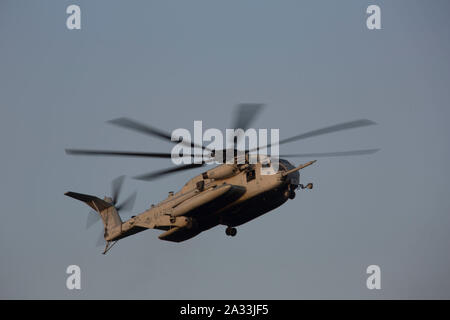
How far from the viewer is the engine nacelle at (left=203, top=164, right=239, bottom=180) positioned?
46594 mm

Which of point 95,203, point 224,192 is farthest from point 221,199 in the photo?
point 95,203

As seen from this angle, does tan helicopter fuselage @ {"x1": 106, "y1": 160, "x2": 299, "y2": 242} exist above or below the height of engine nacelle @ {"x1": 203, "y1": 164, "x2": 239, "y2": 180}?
below

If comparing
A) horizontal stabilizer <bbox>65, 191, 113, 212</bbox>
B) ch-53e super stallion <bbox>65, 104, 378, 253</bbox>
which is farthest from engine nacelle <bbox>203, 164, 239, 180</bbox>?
horizontal stabilizer <bbox>65, 191, 113, 212</bbox>

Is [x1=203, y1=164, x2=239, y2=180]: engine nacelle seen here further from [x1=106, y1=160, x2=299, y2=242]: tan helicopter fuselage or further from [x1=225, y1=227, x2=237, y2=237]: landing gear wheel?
[x1=225, y1=227, x2=237, y2=237]: landing gear wheel

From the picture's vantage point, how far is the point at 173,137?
42875 millimetres

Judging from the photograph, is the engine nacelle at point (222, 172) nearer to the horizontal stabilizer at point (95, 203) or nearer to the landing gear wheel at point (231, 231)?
the landing gear wheel at point (231, 231)

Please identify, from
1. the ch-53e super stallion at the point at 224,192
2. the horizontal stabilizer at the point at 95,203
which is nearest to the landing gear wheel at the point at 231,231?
the ch-53e super stallion at the point at 224,192

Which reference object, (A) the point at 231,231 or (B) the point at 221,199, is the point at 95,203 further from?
(B) the point at 221,199

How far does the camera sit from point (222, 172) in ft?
154

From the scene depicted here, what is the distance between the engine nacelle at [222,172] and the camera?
46.6m
